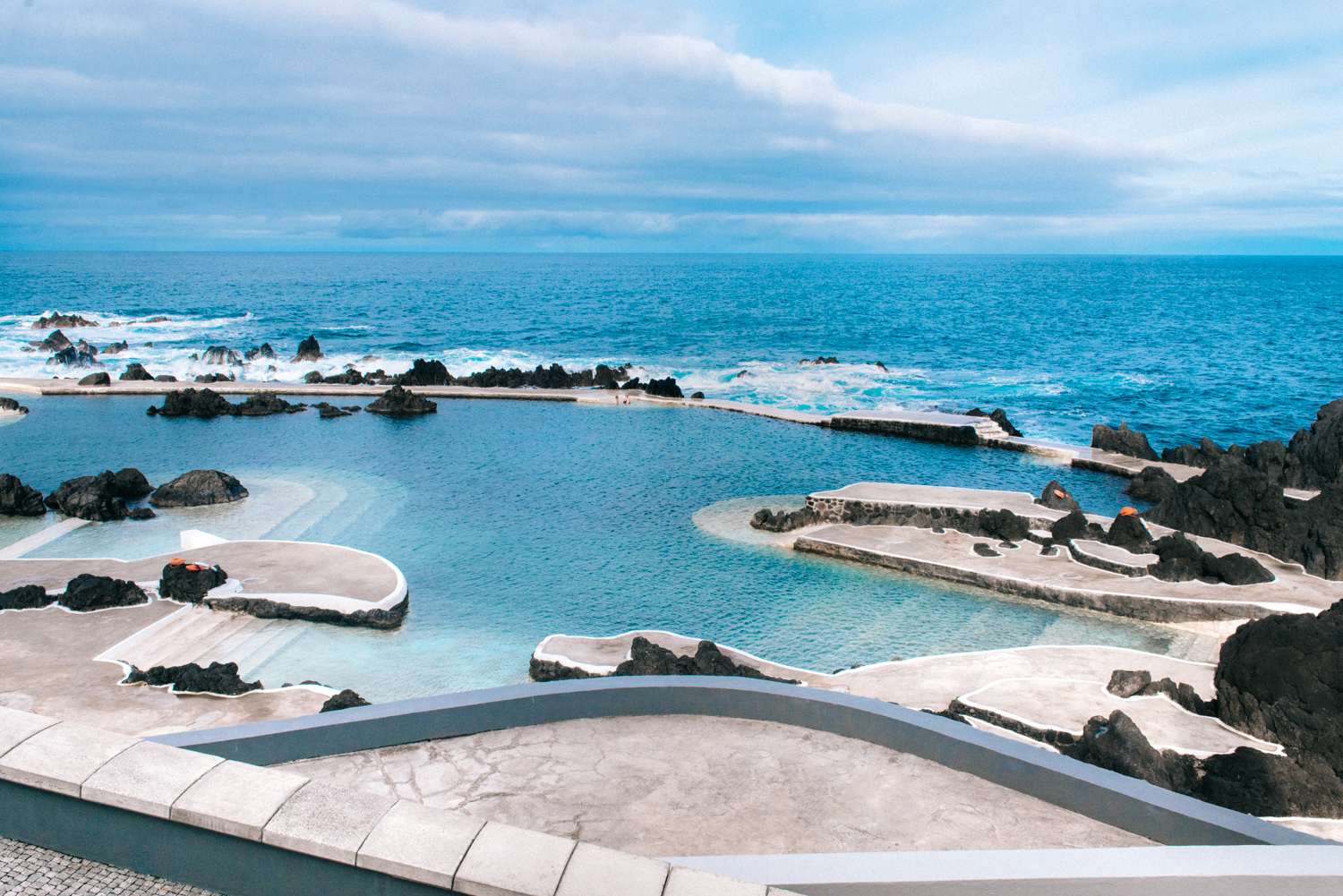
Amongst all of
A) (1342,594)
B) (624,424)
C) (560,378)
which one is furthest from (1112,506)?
→ (560,378)

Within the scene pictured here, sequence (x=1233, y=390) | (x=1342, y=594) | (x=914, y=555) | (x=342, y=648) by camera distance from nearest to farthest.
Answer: (x=342, y=648), (x=1342, y=594), (x=914, y=555), (x=1233, y=390)

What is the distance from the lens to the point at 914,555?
16391 millimetres

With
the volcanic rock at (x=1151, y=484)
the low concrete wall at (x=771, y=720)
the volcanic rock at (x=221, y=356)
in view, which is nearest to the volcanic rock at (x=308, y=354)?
the volcanic rock at (x=221, y=356)

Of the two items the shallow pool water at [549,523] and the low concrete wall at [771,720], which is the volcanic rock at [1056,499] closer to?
the shallow pool water at [549,523]

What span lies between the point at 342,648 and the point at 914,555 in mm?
10637

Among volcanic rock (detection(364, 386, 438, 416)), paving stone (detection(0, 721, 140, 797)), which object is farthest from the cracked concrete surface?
volcanic rock (detection(364, 386, 438, 416))

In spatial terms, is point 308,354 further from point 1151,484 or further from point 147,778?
point 147,778

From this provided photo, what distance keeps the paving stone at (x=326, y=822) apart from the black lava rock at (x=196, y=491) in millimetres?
19571

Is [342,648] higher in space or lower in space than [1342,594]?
lower

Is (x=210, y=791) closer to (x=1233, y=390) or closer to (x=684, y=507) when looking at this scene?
(x=684, y=507)

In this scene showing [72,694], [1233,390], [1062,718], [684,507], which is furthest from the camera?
[1233,390]

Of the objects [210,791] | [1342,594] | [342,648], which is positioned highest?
[210,791]

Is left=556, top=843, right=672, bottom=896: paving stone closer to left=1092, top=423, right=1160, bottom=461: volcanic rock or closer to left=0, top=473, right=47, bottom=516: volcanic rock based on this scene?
left=0, top=473, right=47, bottom=516: volcanic rock

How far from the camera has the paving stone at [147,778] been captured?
3.48 meters
